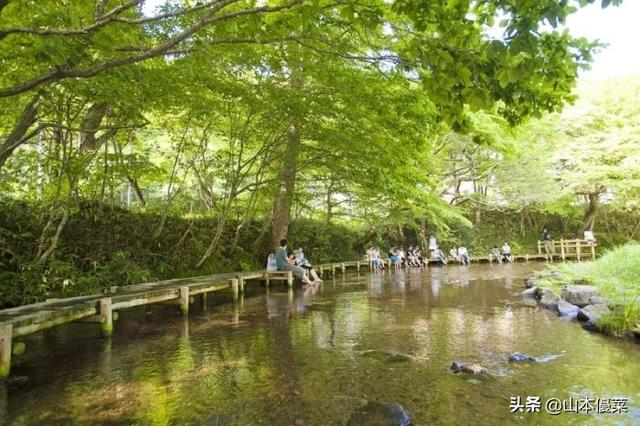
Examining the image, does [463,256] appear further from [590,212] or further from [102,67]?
[102,67]

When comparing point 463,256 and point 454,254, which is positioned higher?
point 454,254

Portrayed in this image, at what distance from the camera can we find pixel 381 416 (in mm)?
3611

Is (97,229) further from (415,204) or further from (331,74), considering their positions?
(415,204)

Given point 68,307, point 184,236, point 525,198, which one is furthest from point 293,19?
point 525,198

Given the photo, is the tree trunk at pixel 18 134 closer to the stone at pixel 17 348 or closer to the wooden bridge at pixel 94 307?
the wooden bridge at pixel 94 307

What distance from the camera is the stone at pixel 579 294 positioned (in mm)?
8453

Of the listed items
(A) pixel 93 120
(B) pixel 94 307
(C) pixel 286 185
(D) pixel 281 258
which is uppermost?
(A) pixel 93 120

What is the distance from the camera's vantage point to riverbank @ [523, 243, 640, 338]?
6.38 metres

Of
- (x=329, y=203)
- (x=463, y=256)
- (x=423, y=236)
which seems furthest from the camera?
(x=423, y=236)

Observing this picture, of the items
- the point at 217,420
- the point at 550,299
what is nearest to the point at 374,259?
the point at 550,299

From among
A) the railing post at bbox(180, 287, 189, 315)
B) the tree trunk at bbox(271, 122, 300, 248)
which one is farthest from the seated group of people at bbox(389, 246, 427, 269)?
the railing post at bbox(180, 287, 189, 315)

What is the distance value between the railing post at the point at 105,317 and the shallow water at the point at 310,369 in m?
0.21

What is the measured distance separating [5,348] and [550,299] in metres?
9.76

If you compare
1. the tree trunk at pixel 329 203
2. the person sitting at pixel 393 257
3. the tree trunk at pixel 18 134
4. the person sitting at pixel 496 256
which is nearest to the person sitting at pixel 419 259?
the person sitting at pixel 393 257
